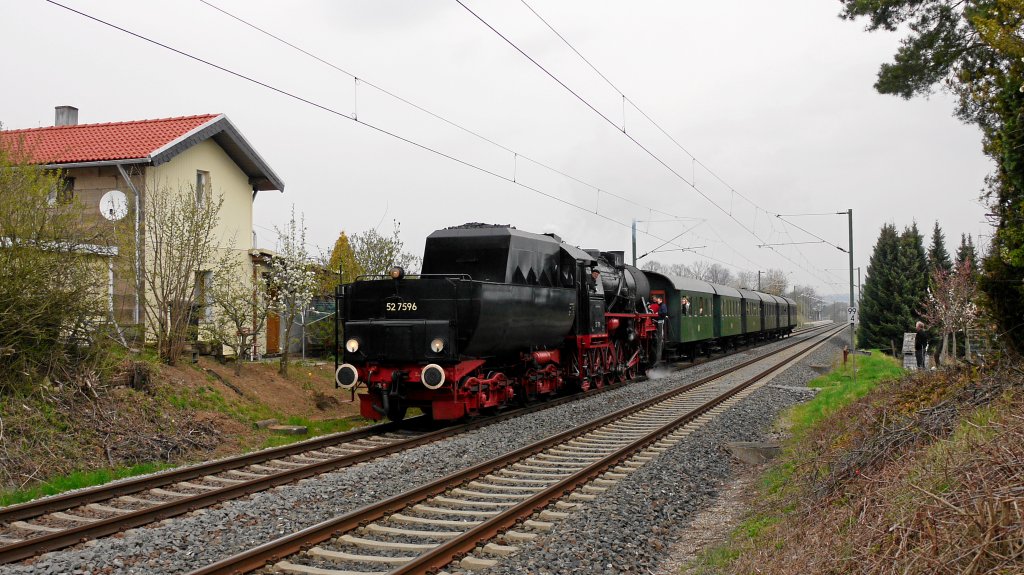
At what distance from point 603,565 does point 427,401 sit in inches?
255

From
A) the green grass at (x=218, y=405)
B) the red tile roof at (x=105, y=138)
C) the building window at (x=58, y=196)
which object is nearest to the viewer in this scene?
the building window at (x=58, y=196)

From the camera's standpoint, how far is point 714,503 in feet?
25.2

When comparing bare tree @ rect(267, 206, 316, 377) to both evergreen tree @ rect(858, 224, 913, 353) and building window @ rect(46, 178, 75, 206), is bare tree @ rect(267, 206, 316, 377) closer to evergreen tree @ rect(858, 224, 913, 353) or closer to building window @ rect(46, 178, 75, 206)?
building window @ rect(46, 178, 75, 206)

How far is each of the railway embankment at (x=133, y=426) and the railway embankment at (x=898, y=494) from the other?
6.84m

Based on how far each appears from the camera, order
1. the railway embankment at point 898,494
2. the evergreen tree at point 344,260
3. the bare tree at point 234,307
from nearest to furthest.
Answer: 1. the railway embankment at point 898,494
2. the bare tree at point 234,307
3. the evergreen tree at point 344,260

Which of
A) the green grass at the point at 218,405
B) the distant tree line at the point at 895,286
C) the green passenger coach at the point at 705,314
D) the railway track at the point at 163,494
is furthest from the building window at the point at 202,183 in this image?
the distant tree line at the point at 895,286

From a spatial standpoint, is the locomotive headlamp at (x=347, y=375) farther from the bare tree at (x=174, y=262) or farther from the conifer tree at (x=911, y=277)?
the conifer tree at (x=911, y=277)

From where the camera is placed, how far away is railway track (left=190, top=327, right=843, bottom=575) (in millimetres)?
5367

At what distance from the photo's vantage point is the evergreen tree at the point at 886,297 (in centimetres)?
3581

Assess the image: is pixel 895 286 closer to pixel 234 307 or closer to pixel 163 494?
pixel 234 307

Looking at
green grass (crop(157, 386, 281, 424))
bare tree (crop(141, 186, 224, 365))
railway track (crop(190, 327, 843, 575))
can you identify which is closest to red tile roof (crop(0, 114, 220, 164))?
bare tree (crop(141, 186, 224, 365))

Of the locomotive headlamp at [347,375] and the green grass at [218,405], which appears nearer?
the locomotive headlamp at [347,375]

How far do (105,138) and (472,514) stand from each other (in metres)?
16.1

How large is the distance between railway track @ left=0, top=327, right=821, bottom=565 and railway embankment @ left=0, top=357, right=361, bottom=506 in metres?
1.06
